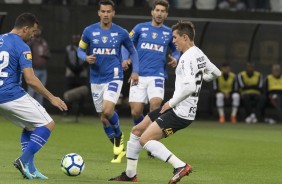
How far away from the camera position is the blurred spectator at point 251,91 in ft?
84.8

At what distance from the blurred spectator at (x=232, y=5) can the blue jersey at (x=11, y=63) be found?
16288mm

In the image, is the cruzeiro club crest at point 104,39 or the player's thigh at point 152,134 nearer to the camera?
the player's thigh at point 152,134

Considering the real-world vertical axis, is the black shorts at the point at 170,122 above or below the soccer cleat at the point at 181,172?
above

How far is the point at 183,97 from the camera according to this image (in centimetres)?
1071

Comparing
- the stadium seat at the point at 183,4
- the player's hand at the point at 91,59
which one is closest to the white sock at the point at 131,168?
the player's hand at the point at 91,59

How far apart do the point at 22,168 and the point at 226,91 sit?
15.1 metres

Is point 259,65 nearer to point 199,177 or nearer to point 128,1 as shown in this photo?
point 128,1

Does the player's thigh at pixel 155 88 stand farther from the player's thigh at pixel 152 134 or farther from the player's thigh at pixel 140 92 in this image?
the player's thigh at pixel 152 134

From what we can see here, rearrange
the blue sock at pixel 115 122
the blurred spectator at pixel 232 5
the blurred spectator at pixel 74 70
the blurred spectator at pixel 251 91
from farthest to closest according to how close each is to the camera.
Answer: the blurred spectator at pixel 232 5, the blurred spectator at pixel 251 91, the blurred spectator at pixel 74 70, the blue sock at pixel 115 122

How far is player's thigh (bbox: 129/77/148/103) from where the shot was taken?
1539 cm

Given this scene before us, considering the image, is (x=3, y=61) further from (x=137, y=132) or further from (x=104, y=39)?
(x=104, y=39)

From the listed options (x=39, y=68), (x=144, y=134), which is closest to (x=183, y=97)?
(x=144, y=134)

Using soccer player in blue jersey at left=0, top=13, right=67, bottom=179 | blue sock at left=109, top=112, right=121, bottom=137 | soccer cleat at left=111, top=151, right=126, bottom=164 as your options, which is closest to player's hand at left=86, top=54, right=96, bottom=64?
blue sock at left=109, top=112, right=121, bottom=137

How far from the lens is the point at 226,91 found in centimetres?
2594
